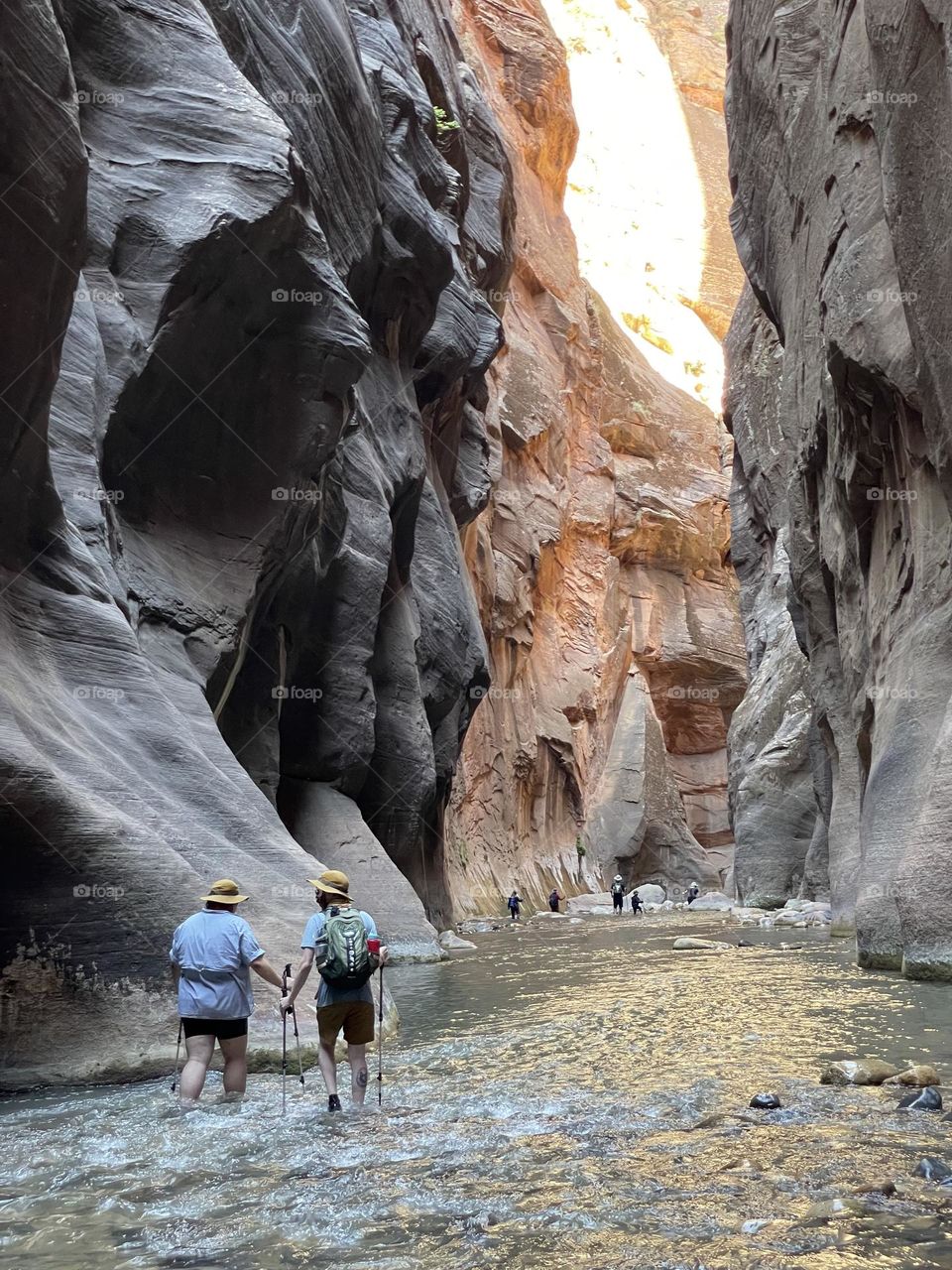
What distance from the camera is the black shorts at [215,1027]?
6.71 m

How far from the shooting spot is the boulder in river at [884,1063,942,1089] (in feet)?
20.0

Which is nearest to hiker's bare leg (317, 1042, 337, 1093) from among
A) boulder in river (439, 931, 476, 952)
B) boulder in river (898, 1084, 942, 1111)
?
boulder in river (898, 1084, 942, 1111)

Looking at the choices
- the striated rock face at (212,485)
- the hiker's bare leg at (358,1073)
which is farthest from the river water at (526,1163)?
the striated rock face at (212,485)

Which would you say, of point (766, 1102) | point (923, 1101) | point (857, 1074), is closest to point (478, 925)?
point (857, 1074)

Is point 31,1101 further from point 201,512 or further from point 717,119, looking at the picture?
point 717,119

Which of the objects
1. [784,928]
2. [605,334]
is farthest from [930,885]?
[605,334]

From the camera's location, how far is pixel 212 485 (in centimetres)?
1653

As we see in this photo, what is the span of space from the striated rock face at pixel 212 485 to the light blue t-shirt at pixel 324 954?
184 centimetres

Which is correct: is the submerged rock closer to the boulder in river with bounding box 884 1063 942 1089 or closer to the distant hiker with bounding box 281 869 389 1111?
the boulder in river with bounding box 884 1063 942 1089

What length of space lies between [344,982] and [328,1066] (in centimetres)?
46

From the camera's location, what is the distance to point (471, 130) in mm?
33750

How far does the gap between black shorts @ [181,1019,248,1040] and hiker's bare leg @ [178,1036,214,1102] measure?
0.03m

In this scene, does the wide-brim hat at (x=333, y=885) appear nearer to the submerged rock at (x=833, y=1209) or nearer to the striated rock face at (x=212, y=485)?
the striated rock face at (x=212, y=485)

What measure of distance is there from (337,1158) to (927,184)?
425 inches
